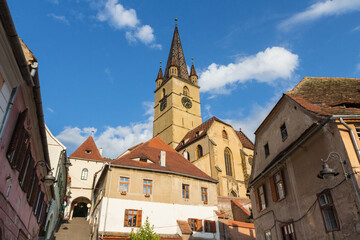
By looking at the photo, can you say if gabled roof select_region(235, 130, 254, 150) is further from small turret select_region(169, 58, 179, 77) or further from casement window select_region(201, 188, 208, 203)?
casement window select_region(201, 188, 208, 203)

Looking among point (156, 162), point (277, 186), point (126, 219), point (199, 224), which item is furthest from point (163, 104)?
point (277, 186)

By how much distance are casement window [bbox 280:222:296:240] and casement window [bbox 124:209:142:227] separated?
11.0 meters

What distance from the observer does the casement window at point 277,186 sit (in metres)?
13.4

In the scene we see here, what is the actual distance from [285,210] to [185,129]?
4357 centimetres

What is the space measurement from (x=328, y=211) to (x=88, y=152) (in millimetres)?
33107

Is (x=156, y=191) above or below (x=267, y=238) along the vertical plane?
above

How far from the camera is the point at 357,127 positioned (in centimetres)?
992

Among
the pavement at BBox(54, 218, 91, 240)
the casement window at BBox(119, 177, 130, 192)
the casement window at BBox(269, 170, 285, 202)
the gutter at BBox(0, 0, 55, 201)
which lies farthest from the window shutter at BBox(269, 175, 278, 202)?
the pavement at BBox(54, 218, 91, 240)

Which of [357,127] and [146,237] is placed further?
[146,237]

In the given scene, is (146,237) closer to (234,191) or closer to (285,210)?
(285,210)

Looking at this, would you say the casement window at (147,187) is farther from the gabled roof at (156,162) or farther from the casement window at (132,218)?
the casement window at (132,218)

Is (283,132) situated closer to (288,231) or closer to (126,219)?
(288,231)

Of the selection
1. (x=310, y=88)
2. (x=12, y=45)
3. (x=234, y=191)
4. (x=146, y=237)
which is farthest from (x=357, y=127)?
(x=234, y=191)

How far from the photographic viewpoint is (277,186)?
14.0 meters
